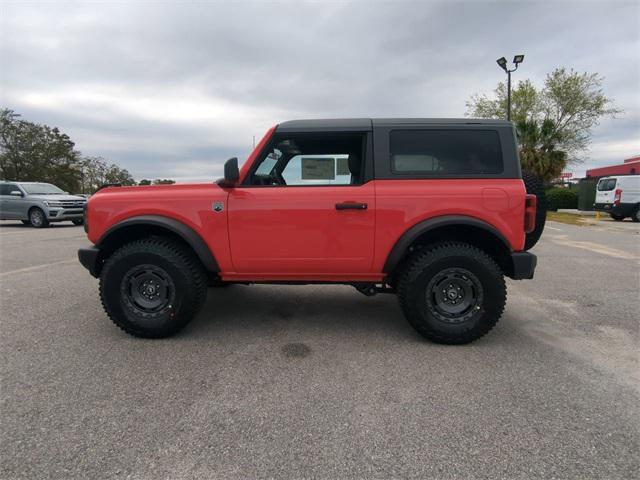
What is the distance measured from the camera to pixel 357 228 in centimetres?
287

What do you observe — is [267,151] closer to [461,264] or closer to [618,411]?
[461,264]

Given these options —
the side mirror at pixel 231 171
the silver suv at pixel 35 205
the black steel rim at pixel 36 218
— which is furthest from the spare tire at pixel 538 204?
the black steel rim at pixel 36 218

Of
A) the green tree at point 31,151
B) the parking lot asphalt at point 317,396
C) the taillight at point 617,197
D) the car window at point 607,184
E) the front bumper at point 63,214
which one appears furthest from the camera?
the green tree at point 31,151

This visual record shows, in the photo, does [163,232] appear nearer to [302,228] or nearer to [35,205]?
[302,228]

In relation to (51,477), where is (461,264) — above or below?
above

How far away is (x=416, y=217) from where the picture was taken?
2.84m

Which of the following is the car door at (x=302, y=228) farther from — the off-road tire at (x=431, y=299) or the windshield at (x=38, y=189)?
the windshield at (x=38, y=189)

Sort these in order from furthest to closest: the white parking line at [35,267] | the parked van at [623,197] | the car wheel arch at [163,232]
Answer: the parked van at [623,197], the white parking line at [35,267], the car wheel arch at [163,232]

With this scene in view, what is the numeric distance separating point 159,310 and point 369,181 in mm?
2108

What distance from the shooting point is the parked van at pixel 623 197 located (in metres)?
14.8

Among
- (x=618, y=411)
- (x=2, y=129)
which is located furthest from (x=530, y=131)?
(x=2, y=129)

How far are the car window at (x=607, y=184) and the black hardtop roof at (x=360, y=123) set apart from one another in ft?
56.1

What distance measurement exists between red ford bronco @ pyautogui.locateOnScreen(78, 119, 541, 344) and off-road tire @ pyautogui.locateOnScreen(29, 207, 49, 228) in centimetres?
1168

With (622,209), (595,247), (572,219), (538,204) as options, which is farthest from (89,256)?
(622,209)
